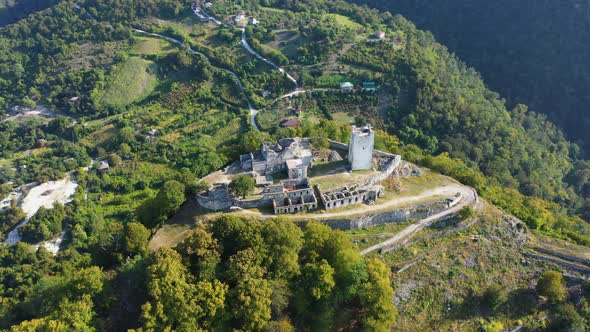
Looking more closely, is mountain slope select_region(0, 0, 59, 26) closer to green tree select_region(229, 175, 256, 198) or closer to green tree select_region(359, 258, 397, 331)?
green tree select_region(229, 175, 256, 198)

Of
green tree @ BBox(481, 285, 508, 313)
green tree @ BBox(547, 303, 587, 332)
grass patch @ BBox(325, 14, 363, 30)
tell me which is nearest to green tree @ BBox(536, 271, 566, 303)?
green tree @ BBox(547, 303, 587, 332)

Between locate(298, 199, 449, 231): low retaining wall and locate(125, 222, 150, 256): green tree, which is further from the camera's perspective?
locate(298, 199, 449, 231): low retaining wall

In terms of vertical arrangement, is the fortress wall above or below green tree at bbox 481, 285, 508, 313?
above

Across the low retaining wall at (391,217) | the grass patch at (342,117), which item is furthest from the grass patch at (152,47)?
the low retaining wall at (391,217)

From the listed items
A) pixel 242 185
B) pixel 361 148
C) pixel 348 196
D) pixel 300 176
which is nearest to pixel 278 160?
pixel 300 176

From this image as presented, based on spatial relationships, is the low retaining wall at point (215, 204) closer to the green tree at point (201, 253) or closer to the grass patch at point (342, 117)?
the green tree at point (201, 253)

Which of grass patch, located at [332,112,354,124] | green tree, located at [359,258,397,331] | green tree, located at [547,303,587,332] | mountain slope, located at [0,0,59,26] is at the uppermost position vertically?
mountain slope, located at [0,0,59,26]

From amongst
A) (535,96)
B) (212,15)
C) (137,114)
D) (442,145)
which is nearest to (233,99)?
(137,114)
